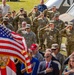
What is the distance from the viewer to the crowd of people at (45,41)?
9180mm

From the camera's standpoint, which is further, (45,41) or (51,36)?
(45,41)

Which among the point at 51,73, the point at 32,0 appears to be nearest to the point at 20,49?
the point at 51,73

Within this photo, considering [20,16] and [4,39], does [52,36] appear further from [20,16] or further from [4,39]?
[4,39]

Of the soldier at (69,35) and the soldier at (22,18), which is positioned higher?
the soldier at (22,18)

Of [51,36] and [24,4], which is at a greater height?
[51,36]

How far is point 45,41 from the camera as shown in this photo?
48.3 feet

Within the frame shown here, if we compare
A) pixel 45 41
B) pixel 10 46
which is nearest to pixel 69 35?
pixel 45 41

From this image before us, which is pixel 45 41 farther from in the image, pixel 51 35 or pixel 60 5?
pixel 60 5

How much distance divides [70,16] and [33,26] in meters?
2.06

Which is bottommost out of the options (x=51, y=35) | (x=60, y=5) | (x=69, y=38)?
(x=69, y=38)

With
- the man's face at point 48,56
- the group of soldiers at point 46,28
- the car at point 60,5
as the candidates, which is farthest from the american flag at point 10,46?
the car at point 60,5

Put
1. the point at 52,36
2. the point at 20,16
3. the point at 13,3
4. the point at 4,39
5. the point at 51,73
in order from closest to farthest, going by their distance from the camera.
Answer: the point at 4,39 → the point at 51,73 → the point at 52,36 → the point at 20,16 → the point at 13,3

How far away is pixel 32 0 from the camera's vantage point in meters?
35.8

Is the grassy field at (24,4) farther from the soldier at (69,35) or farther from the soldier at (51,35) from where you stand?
the soldier at (69,35)
